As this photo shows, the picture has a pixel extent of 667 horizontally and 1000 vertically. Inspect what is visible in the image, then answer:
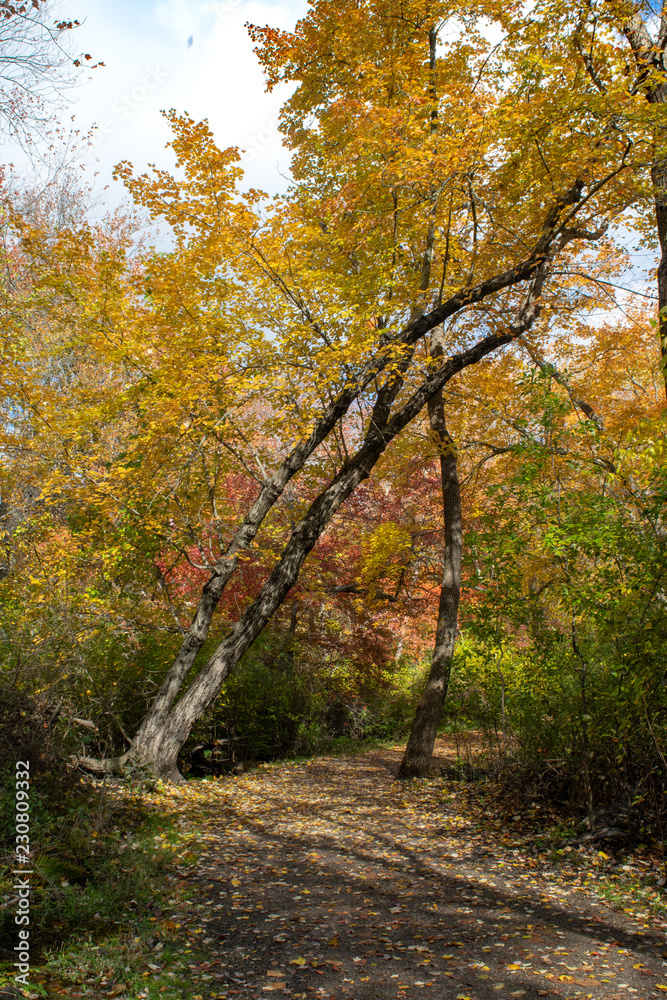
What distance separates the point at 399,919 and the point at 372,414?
5.23 meters

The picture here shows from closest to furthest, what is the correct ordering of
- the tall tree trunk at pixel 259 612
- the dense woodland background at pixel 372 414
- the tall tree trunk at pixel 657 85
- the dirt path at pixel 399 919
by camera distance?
the dirt path at pixel 399 919 < the dense woodland background at pixel 372 414 < the tall tree trunk at pixel 657 85 < the tall tree trunk at pixel 259 612

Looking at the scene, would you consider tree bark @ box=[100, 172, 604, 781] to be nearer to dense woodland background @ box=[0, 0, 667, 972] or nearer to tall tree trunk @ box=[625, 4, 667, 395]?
dense woodland background @ box=[0, 0, 667, 972]

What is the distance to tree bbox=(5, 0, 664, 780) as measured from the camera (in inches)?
233

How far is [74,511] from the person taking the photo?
28.0 ft

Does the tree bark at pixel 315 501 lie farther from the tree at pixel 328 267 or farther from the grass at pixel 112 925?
the grass at pixel 112 925

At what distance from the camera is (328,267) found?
7480 millimetres

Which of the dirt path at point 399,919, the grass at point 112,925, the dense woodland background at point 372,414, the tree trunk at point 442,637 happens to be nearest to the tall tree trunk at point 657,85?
the dense woodland background at point 372,414

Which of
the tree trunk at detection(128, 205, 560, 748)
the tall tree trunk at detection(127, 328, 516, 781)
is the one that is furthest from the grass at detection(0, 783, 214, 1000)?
the tree trunk at detection(128, 205, 560, 748)

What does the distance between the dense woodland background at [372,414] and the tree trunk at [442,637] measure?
0.16 m

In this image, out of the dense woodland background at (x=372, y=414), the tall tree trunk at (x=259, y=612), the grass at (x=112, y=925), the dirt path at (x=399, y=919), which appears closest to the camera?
the grass at (x=112, y=925)

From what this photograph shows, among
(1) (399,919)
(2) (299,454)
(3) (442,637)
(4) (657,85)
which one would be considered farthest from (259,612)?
(4) (657,85)

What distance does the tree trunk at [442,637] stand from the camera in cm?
763

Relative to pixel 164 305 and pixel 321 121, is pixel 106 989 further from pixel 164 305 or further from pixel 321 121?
pixel 321 121

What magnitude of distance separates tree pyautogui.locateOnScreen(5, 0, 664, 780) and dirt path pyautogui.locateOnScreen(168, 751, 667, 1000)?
227 centimetres
